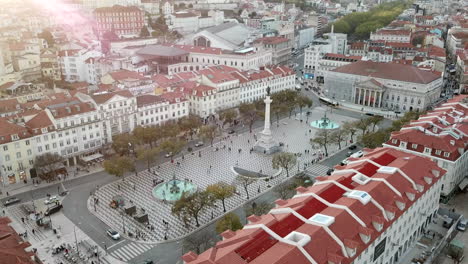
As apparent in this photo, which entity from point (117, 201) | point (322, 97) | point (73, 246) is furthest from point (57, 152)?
point (322, 97)

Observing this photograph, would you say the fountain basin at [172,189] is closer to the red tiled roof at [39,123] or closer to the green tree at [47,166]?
the green tree at [47,166]

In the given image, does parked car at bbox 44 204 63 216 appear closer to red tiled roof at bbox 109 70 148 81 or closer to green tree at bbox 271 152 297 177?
green tree at bbox 271 152 297 177

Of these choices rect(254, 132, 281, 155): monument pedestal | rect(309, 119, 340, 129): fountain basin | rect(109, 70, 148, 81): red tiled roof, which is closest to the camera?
rect(254, 132, 281, 155): monument pedestal

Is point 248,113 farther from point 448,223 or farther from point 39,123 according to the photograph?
point 448,223

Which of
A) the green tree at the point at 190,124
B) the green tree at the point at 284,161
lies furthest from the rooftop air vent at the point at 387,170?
the green tree at the point at 190,124

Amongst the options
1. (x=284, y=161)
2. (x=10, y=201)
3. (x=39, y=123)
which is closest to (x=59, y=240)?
(x=10, y=201)

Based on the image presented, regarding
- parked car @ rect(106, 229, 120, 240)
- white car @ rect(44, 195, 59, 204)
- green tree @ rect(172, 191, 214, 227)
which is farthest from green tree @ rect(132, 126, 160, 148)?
parked car @ rect(106, 229, 120, 240)
